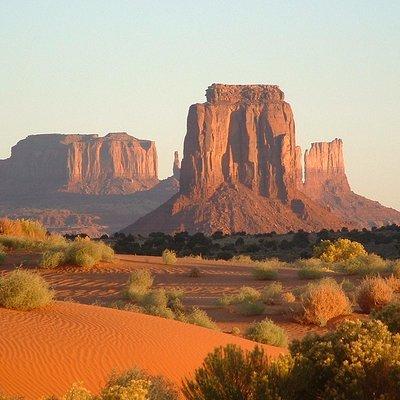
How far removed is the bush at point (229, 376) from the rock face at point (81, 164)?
147174mm

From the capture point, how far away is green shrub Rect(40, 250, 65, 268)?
27.2 meters

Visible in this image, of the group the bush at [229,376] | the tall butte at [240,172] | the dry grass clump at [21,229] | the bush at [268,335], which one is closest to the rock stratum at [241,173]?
the tall butte at [240,172]

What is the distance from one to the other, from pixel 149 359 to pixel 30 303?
3114mm

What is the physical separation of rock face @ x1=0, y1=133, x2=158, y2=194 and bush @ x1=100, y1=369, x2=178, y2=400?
145960 mm

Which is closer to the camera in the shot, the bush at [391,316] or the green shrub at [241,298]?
the bush at [391,316]

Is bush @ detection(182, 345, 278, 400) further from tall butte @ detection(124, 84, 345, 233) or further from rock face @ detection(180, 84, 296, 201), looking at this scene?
rock face @ detection(180, 84, 296, 201)

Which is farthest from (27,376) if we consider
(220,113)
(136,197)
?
(136,197)

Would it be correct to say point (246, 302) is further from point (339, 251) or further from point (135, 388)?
point (339, 251)

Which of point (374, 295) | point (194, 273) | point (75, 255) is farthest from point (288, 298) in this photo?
point (75, 255)

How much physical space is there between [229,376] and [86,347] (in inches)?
199

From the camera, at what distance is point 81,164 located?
165 metres

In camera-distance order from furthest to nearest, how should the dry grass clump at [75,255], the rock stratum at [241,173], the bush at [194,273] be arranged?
the rock stratum at [241,173]
the bush at [194,273]
the dry grass clump at [75,255]

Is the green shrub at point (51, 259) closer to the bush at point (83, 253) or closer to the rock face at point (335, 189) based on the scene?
the bush at point (83, 253)

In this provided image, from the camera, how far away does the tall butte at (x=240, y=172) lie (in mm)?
90438
